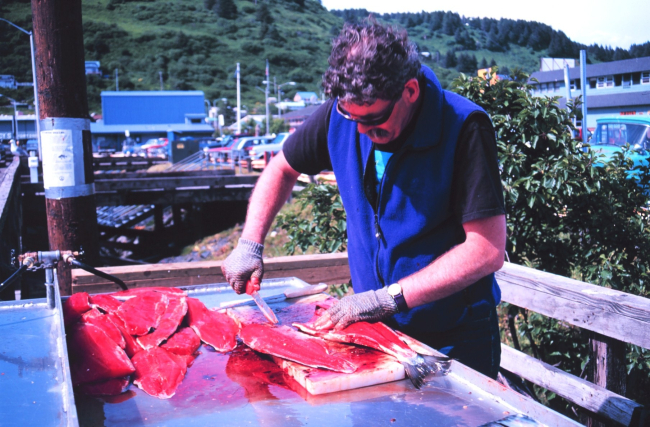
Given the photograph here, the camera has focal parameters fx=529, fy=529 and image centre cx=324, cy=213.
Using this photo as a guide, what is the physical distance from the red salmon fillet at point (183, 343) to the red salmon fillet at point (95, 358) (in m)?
0.22

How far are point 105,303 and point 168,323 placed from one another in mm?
356

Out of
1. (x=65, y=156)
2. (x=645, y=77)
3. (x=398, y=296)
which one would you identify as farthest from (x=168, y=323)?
(x=645, y=77)

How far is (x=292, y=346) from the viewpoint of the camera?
214 cm

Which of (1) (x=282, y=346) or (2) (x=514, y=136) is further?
(2) (x=514, y=136)

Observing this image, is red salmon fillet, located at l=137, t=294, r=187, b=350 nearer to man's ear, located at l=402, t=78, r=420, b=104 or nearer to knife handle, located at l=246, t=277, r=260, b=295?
knife handle, located at l=246, t=277, r=260, b=295

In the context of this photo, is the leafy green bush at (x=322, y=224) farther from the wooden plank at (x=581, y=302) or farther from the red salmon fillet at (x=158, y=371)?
the red salmon fillet at (x=158, y=371)

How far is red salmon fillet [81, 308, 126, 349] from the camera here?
2.23 metres

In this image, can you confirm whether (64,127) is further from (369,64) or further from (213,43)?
(213,43)

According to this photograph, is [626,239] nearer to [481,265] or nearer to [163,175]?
[481,265]

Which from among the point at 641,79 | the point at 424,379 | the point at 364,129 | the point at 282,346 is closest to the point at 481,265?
the point at 424,379

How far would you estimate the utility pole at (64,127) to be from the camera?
3717 mm

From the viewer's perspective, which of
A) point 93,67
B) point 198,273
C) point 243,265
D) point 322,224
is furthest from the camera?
point 93,67

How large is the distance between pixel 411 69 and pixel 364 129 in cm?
29

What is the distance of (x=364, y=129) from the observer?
2137mm
